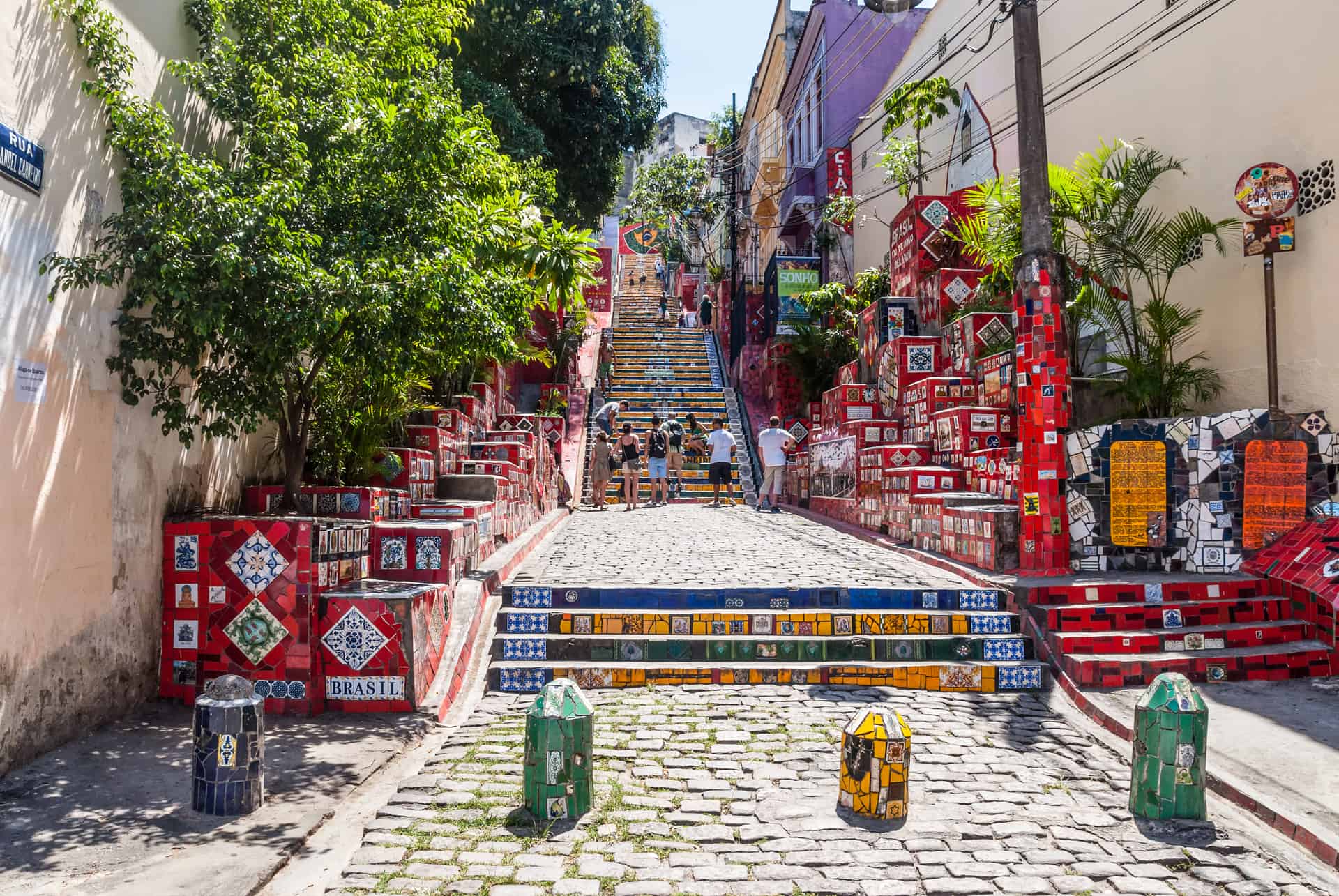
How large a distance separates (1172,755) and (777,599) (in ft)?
11.2

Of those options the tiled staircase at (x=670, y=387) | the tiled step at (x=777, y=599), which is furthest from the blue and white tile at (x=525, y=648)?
the tiled staircase at (x=670, y=387)

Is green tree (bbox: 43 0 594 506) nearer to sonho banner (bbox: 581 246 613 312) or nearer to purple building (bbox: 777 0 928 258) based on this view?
purple building (bbox: 777 0 928 258)

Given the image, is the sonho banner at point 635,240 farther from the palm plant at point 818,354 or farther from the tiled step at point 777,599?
the tiled step at point 777,599

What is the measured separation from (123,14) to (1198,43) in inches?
394

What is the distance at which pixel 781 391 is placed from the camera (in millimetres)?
20703

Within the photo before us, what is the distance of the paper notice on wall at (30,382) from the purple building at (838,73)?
21249 mm

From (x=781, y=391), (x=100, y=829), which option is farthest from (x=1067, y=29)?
(x=100, y=829)

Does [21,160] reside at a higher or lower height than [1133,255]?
lower

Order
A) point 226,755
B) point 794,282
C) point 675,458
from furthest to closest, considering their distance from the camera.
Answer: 1. point 794,282
2. point 675,458
3. point 226,755

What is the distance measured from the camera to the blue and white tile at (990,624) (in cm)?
719

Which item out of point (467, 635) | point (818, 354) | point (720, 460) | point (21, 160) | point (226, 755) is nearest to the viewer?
point (226, 755)

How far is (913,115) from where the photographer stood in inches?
693

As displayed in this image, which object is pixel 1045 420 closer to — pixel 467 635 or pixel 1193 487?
pixel 1193 487

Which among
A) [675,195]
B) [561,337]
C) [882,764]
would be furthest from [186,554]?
[675,195]
